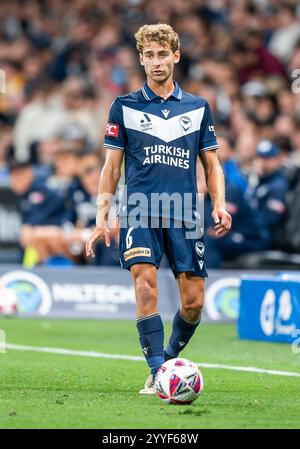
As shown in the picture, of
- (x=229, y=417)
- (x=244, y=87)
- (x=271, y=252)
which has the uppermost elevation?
(x=244, y=87)

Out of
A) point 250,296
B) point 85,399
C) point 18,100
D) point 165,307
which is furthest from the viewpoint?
point 18,100

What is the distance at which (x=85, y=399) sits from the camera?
8.09 m

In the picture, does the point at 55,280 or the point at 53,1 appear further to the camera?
the point at 53,1

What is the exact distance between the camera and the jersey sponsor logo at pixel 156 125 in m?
8.66

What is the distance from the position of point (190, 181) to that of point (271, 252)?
776cm

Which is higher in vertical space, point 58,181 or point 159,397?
point 58,181

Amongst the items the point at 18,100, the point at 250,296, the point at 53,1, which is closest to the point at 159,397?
the point at 250,296

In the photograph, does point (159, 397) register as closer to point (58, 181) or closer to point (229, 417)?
point (229, 417)

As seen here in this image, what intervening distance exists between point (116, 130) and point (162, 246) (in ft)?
2.96

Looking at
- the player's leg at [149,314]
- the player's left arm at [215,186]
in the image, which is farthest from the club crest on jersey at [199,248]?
the player's leg at [149,314]

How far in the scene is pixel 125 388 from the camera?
28.9 ft

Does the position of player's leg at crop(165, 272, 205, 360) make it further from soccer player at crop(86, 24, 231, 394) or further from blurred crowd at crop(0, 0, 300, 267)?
blurred crowd at crop(0, 0, 300, 267)

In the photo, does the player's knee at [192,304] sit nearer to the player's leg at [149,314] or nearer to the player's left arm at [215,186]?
the player's leg at [149,314]

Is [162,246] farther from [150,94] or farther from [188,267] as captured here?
[150,94]
